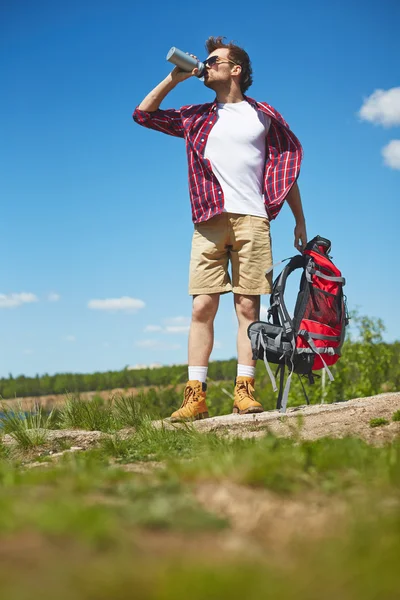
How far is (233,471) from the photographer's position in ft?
6.88

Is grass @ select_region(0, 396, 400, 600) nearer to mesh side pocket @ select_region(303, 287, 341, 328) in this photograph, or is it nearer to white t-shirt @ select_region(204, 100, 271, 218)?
mesh side pocket @ select_region(303, 287, 341, 328)

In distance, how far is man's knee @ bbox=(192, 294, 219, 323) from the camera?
16.1ft

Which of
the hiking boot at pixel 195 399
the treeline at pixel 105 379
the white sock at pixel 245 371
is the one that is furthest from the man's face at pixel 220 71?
the treeline at pixel 105 379

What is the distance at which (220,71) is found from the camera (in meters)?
5.00

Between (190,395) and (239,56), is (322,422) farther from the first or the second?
(239,56)

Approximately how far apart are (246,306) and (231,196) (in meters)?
0.84

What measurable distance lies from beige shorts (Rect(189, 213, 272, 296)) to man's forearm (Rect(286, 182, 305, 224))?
1.41 ft

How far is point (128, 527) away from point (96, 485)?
438mm

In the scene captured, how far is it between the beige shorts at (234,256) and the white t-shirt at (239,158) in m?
0.11

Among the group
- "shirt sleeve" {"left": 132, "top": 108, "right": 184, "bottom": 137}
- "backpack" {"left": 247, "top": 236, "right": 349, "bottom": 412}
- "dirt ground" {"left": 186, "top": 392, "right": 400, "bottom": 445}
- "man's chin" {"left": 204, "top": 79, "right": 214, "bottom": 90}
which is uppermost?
"man's chin" {"left": 204, "top": 79, "right": 214, "bottom": 90}

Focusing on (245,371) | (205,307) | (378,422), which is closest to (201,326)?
(205,307)

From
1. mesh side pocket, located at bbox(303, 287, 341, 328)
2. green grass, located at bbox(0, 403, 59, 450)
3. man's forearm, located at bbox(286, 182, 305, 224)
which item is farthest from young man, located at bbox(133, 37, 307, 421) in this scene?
green grass, located at bbox(0, 403, 59, 450)

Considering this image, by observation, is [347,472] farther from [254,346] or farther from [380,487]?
[254,346]

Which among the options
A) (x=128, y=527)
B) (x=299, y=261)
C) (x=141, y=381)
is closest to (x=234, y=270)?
(x=299, y=261)
